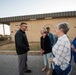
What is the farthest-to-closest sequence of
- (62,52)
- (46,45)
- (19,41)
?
1. (46,45)
2. (19,41)
3. (62,52)

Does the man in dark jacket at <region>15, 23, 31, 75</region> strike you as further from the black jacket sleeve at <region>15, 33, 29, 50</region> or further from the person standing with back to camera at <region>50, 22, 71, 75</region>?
the person standing with back to camera at <region>50, 22, 71, 75</region>

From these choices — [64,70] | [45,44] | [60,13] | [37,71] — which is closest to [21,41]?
[45,44]

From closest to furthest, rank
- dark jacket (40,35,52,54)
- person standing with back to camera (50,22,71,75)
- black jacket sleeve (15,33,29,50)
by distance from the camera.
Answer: person standing with back to camera (50,22,71,75) < black jacket sleeve (15,33,29,50) < dark jacket (40,35,52,54)

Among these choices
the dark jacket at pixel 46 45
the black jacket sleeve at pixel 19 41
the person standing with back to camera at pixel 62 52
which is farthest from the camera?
the dark jacket at pixel 46 45

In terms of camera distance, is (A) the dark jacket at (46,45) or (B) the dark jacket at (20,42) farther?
(A) the dark jacket at (46,45)

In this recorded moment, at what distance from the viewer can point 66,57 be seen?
9.57 ft

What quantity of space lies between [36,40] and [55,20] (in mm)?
3347

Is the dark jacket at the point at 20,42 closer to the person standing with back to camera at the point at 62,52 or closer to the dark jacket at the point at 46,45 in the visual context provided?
the dark jacket at the point at 46,45

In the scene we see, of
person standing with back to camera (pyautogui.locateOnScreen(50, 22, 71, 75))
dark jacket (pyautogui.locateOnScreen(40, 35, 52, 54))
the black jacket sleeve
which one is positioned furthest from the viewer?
dark jacket (pyautogui.locateOnScreen(40, 35, 52, 54))

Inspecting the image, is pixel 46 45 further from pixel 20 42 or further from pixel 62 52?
pixel 62 52

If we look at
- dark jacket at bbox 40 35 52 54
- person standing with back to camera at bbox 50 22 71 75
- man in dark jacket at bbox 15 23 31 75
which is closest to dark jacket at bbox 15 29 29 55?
man in dark jacket at bbox 15 23 31 75

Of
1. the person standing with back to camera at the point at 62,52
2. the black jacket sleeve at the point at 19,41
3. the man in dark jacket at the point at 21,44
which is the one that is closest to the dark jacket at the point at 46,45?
the man in dark jacket at the point at 21,44

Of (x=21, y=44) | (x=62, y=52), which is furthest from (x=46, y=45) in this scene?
(x=62, y=52)

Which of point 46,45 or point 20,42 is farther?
point 46,45
